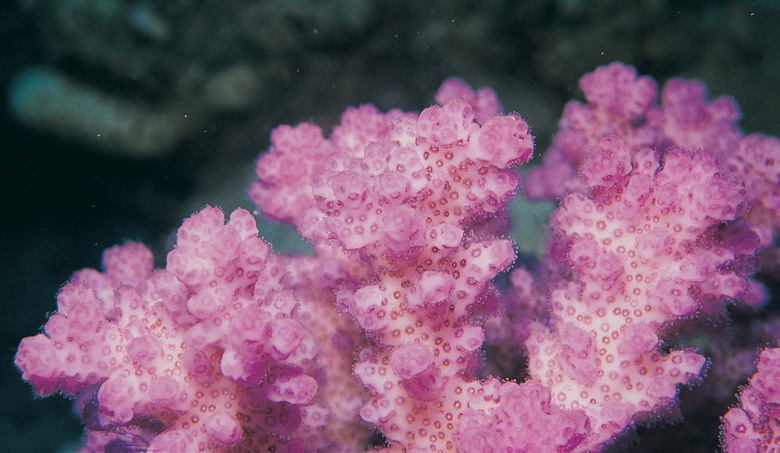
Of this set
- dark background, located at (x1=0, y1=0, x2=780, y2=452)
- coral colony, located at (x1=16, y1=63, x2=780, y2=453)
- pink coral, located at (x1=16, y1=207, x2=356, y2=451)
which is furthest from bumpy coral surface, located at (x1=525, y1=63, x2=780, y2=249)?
dark background, located at (x1=0, y1=0, x2=780, y2=452)

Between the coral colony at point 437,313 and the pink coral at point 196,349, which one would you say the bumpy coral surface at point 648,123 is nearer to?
the coral colony at point 437,313

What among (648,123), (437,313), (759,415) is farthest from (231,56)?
(759,415)

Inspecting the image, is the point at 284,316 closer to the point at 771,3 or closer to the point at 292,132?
the point at 292,132

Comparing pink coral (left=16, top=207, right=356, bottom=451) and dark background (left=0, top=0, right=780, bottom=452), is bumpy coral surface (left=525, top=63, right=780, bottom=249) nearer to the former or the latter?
pink coral (left=16, top=207, right=356, bottom=451)

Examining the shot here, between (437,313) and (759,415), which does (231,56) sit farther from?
(759,415)

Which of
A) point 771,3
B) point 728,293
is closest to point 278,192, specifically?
point 728,293

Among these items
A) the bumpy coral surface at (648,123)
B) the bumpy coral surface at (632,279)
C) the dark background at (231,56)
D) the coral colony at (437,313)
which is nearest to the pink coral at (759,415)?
the coral colony at (437,313)
